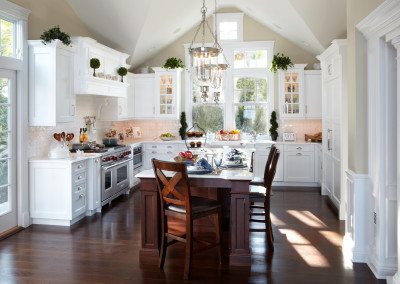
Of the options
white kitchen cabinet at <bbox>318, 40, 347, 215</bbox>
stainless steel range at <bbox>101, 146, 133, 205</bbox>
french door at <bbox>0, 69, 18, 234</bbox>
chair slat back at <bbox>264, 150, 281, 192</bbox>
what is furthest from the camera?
stainless steel range at <bbox>101, 146, 133, 205</bbox>

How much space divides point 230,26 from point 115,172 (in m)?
4.44

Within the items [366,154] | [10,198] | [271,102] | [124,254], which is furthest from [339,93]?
[10,198]

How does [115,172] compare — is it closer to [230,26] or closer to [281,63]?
[281,63]

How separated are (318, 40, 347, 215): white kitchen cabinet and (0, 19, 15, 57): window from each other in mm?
4550

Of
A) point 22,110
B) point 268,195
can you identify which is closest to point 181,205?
point 268,195

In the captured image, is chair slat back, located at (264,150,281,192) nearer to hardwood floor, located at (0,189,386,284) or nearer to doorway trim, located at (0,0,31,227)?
hardwood floor, located at (0,189,386,284)

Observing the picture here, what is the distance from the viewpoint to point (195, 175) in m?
4.07

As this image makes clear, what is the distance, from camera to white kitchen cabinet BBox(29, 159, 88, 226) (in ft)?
18.0

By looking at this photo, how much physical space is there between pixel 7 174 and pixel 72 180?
2.68 feet

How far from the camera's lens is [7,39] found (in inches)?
206

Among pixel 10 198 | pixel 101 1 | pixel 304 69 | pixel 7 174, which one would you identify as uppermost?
pixel 101 1

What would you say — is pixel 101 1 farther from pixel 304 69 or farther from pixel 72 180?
pixel 304 69

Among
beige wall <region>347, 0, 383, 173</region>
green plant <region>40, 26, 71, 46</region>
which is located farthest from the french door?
beige wall <region>347, 0, 383, 173</region>

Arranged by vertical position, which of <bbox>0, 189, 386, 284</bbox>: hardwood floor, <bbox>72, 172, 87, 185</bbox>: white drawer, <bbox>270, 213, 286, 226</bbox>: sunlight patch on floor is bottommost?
<bbox>0, 189, 386, 284</bbox>: hardwood floor
